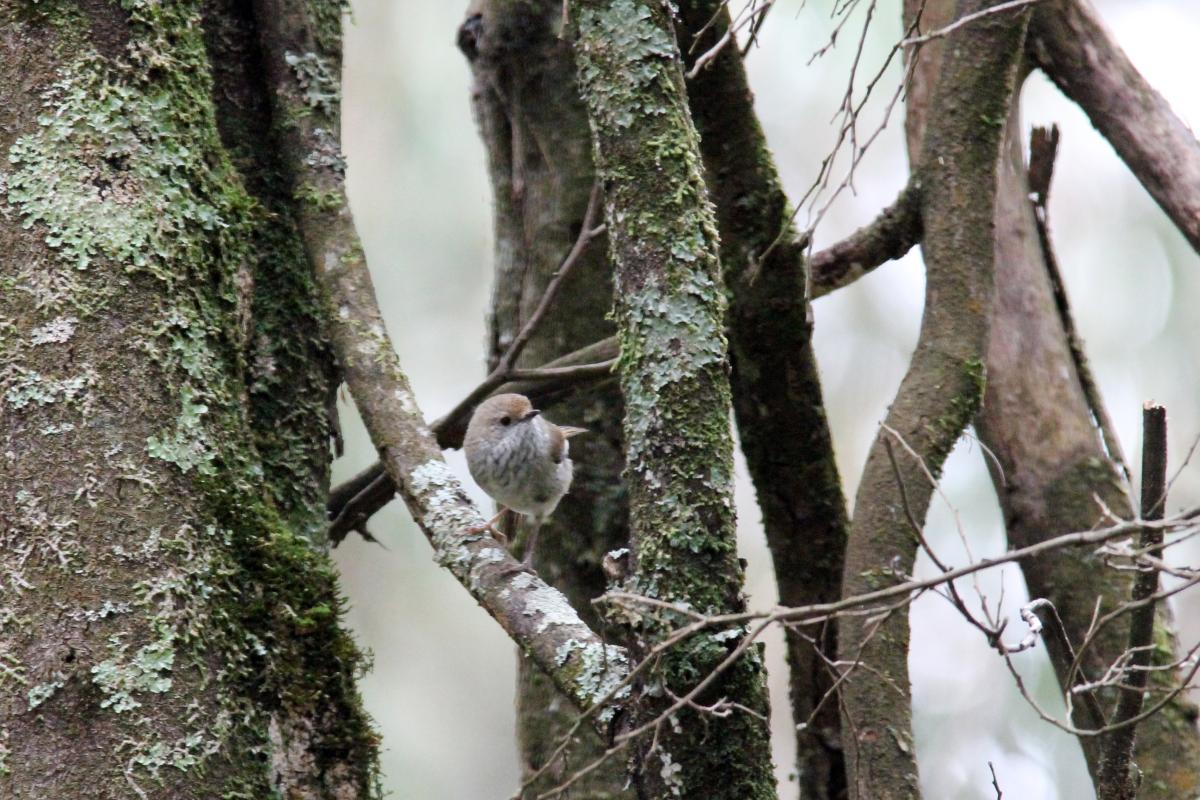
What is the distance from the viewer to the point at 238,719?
2.54 meters

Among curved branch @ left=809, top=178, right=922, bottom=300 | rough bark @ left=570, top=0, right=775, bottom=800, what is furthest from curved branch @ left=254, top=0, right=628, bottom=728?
curved branch @ left=809, top=178, right=922, bottom=300

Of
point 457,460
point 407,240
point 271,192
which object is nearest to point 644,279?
point 271,192

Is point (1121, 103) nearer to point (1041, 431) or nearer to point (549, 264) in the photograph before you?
point (1041, 431)

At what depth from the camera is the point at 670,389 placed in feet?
7.81

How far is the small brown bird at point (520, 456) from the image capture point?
172 inches

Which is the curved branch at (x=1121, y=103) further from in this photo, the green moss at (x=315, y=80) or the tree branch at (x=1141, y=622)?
the green moss at (x=315, y=80)

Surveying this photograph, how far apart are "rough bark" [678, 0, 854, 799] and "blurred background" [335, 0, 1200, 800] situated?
8769mm

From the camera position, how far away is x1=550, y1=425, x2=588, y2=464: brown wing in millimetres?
4422

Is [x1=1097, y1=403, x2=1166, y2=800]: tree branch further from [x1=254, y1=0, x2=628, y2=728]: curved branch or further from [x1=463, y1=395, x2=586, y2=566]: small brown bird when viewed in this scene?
[x1=463, y1=395, x2=586, y2=566]: small brown bird

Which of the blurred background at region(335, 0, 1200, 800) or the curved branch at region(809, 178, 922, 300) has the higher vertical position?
the blurred background at region(335, 0, 1200, 800)

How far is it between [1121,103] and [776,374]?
167 cm

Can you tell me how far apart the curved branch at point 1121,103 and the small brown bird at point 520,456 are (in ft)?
7.65

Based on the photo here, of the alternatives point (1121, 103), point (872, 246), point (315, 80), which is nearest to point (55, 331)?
point (315, 80)

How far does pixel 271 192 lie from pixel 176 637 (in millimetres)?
1616
